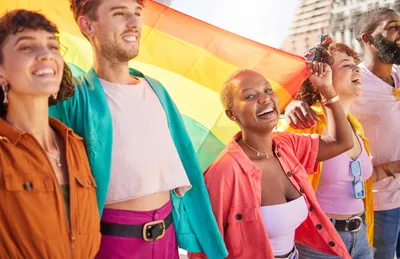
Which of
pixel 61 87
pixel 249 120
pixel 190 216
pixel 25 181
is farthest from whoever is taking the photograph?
pixel 249 120

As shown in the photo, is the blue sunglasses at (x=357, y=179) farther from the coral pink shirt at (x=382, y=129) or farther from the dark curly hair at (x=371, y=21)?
the dark curly hair at (x=371, y=21)

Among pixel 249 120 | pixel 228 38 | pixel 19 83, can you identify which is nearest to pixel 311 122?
pixel 249 120

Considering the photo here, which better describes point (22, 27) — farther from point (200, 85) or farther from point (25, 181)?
point (200, 85)

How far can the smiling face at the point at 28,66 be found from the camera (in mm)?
1615

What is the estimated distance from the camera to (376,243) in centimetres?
337

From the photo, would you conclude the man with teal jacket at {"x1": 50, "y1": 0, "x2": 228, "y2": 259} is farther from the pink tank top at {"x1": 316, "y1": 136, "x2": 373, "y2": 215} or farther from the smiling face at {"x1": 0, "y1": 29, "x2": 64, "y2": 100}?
the pink tank top at {"x1": 316, "y1": 136, "x2": 373, "y2": 215}

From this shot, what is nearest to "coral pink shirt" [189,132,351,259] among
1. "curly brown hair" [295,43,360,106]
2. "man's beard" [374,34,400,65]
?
"curly brown hair" [295,43,360,106]

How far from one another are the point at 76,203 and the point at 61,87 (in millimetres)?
462

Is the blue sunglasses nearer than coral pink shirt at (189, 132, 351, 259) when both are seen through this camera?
No

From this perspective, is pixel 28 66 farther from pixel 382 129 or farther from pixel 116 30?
pixel 382 129

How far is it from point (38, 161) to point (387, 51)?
2.88 m

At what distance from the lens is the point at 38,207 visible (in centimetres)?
153

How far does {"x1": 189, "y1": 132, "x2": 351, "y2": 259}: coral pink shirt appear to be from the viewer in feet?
7.09

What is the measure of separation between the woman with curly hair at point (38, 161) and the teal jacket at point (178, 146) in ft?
0.36
